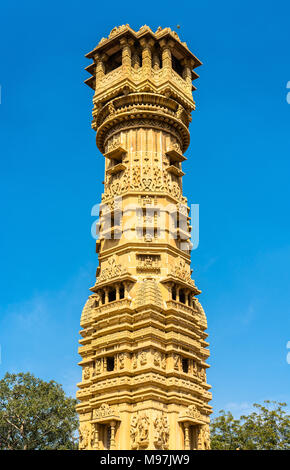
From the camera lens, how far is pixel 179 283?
3606 cm

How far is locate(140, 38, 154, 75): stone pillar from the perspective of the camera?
42.8 meters

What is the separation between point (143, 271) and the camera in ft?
120

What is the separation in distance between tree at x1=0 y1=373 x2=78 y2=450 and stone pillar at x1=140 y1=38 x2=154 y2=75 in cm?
3167

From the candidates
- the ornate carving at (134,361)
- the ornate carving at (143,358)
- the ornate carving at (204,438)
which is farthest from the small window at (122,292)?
the ornate carving at (204,438)

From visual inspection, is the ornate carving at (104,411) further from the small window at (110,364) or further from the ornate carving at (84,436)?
the small window at (110,364)

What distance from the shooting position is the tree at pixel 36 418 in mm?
52031

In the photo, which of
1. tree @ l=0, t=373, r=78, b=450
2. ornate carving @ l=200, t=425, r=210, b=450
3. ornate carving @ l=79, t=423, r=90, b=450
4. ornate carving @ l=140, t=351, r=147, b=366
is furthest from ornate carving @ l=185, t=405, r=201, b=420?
tree @ l=0, t=373, r=78, b=450

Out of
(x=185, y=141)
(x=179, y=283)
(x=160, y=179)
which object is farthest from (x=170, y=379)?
(x=185, y=141)

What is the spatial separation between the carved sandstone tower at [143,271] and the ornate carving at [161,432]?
0.23 ft

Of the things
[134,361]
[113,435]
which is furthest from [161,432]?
[134,361]

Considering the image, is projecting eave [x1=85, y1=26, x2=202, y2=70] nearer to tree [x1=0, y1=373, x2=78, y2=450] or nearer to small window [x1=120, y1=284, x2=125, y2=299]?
small window [x1=120, y1=284, x2=125, y2=299]

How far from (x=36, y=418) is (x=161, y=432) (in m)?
25.4
